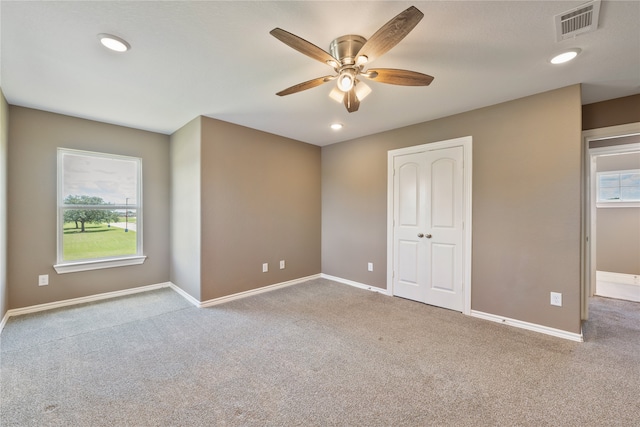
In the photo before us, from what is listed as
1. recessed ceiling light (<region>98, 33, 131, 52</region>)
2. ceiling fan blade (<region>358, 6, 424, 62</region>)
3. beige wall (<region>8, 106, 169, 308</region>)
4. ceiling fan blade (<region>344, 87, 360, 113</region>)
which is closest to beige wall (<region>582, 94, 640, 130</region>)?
ceiling fan blade (<region>344, 87, 360, 113</region>)

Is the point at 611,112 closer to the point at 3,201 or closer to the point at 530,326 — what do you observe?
the point at 530,326

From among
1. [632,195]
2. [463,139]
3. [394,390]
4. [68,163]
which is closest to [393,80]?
[463,139]

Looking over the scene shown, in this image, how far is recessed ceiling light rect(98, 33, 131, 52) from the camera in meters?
1.83

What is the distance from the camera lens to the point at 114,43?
6.23 ft

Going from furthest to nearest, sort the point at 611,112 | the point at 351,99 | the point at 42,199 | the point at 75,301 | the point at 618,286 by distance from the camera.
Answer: the point at 618,286 < the point at 75,301 < the point at 42,199 < the point at 611,112 < the point at 351,99

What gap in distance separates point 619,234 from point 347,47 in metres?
5.77

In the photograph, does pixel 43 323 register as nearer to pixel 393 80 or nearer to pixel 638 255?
pixel 393 80

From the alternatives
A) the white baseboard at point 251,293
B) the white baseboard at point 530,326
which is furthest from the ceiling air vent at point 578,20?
the white baseboard at point 251,293

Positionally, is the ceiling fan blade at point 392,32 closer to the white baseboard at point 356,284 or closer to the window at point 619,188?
the white baseboard at point 356,284

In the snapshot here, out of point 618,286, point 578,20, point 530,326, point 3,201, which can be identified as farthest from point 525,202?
point 3,201

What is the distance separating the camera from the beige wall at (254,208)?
357 centimetres

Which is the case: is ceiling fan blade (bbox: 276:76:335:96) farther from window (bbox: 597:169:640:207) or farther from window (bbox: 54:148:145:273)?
window (bbox: 597:169:640:207)

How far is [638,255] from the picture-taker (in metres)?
4.39

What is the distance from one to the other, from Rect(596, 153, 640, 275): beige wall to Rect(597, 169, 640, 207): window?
3.4 inches
